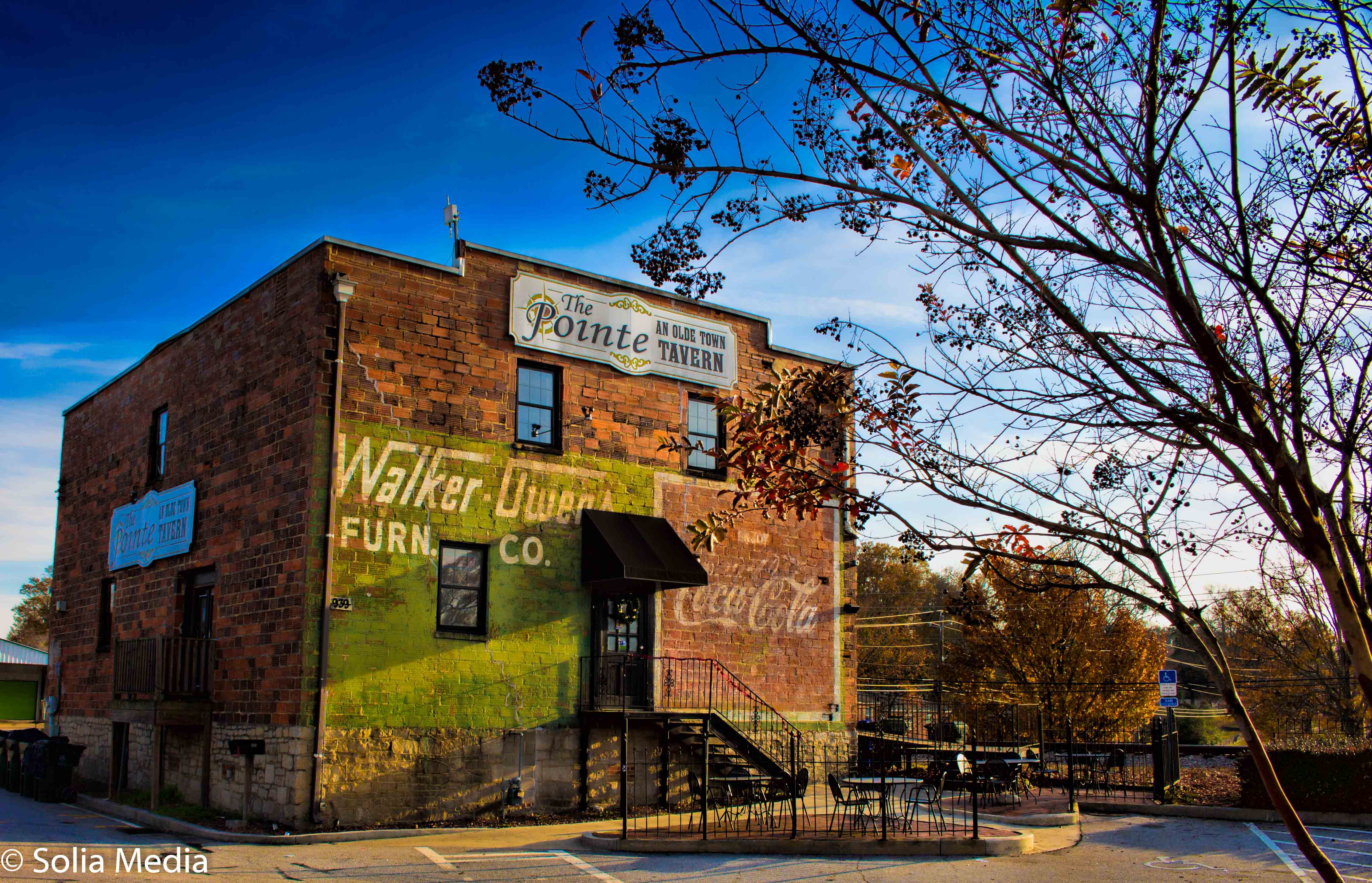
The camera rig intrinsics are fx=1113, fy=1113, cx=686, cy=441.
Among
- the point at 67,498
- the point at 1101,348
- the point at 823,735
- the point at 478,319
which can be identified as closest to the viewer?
the point at 1101,348

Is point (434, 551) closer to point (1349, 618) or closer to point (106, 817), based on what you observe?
point (106, 817)

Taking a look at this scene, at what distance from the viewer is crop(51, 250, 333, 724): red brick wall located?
56.0 ft

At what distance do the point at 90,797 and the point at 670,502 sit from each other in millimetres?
11727

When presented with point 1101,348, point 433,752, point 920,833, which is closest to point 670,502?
point 433,752

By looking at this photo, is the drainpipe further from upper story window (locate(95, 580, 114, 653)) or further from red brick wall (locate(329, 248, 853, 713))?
upper story window (locate(95, 580, 114, 653))

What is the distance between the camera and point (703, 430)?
2177 cm

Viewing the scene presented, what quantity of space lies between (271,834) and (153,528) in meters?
8.20

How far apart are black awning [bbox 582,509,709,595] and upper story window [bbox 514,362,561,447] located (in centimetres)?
156

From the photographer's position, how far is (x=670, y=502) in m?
21.0

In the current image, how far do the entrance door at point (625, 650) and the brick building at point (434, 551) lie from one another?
4 cm

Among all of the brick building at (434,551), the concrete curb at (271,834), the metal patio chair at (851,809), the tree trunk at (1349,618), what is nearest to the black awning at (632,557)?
the brick building at (434,551)

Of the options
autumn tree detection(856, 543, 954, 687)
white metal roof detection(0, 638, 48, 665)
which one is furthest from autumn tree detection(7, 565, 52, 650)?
autumn tree detection(856, 543, 954, 687)

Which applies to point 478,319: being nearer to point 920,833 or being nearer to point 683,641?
point 683,641

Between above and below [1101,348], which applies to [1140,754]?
below
